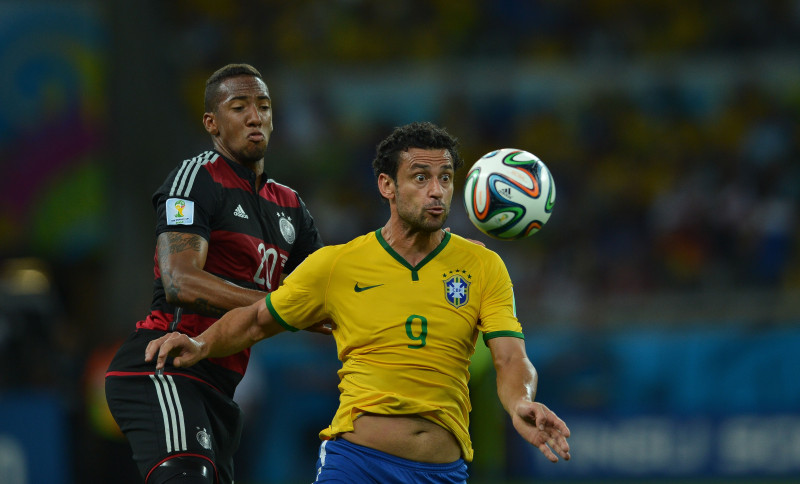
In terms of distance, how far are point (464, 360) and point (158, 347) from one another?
1323 mm

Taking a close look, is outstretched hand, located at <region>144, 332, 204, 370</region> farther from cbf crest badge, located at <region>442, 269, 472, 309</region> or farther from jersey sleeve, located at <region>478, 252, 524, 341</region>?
jersey sleeve, located at <region>478, 252, 524, 341</region>

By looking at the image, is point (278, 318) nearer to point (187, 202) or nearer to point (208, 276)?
point (208, 276)

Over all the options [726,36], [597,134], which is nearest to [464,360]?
[597,134]

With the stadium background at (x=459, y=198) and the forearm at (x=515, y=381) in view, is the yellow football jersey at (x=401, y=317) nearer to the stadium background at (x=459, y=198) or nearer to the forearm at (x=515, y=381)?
the forearm at (x=515, y=381)

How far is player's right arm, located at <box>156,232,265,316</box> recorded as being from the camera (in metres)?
5.05

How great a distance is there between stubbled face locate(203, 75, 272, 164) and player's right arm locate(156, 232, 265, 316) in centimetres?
61

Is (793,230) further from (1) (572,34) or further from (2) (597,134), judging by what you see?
(1) (572,34)

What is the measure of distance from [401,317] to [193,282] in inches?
40.0

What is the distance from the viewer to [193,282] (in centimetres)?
504

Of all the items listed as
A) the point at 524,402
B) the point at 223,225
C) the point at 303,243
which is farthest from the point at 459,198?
the point at 524,402

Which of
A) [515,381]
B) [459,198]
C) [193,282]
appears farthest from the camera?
[459,198]

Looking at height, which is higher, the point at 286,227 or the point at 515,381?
the point at 286,227

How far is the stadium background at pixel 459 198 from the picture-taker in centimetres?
1180

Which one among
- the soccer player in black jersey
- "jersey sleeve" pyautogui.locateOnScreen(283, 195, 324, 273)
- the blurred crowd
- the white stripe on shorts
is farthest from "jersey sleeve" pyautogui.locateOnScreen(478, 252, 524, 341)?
the blurred crowd
